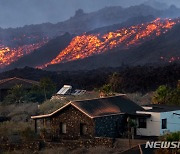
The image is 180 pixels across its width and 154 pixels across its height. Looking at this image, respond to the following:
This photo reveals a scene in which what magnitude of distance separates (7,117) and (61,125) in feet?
34.4

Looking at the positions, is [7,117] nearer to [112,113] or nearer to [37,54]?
[112,113]

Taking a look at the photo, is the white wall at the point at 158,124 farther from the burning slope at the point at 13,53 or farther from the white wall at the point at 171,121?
the burning slope at the point at 13,53

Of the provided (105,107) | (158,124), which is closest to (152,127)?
(158,124)

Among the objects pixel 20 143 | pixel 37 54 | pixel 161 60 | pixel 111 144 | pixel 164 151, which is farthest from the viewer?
pixel 37 54

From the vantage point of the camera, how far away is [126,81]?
246ft

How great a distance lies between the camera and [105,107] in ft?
119

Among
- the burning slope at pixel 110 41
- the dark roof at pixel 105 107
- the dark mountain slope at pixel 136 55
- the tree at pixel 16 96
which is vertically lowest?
the dark roof at pixel 105 107

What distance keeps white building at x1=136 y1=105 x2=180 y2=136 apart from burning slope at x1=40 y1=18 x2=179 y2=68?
341ft

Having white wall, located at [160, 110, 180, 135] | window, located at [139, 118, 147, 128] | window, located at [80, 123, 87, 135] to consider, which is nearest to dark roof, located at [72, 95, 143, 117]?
window, located at [80, 123, 87, 135]

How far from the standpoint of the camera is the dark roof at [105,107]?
116 ft

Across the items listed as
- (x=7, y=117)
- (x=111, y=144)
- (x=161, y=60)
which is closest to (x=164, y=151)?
(x=111, y=144)

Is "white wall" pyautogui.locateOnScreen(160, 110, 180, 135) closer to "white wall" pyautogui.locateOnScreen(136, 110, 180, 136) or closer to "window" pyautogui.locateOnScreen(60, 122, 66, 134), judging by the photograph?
"white wall" pyautogui.locateOnScreen(136, 110, 180, 136)

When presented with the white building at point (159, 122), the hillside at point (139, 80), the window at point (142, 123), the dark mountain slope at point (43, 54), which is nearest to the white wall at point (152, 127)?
the white building at point (159, 122)

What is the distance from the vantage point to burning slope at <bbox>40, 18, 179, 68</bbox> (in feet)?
463
